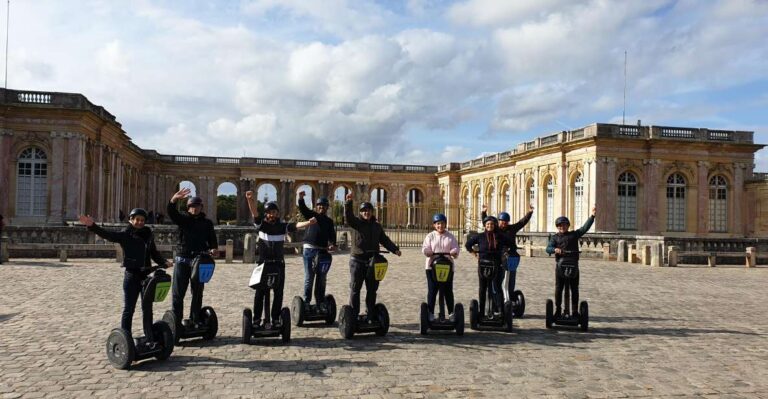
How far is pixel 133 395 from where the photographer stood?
468 cm

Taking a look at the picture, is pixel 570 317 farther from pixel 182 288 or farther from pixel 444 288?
pixel 182 288

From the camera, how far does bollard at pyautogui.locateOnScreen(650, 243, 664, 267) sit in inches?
754

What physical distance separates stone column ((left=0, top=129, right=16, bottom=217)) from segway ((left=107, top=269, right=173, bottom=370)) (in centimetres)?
2288

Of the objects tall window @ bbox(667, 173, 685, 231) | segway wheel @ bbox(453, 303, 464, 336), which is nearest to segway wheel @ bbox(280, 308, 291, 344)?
segway wheel @ bbox(453, 303, 464, 336)

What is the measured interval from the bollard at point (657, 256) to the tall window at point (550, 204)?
13.6 meters

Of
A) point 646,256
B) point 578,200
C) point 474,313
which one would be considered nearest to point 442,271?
point 474,313

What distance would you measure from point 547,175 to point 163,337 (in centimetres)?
3045

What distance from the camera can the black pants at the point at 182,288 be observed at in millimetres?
6363

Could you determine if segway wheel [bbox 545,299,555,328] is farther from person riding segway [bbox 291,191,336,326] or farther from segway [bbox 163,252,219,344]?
segway [bbox 163,252,219,344]

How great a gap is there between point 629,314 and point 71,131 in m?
23.9

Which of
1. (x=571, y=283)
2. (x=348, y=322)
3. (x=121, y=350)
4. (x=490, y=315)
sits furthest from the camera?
(x=571, y=283)

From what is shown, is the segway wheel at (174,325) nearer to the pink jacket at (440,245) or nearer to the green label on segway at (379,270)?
the green label on segway at (379,270)

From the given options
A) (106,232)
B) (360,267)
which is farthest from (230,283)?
(106,232)

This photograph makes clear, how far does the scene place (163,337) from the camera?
18.8 feet
